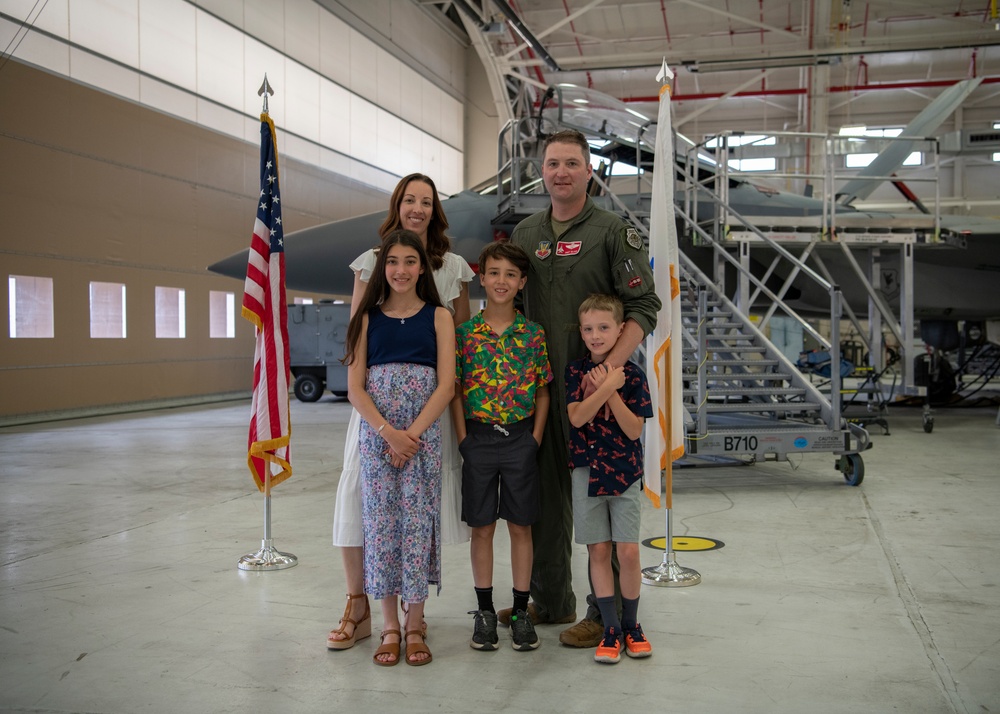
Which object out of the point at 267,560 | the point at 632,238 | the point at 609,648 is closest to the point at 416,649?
the point at 609,648

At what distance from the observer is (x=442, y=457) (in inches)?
129

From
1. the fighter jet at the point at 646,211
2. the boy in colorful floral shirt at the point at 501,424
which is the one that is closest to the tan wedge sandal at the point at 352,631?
the boy in colorful floral shirt at the point at 501,424

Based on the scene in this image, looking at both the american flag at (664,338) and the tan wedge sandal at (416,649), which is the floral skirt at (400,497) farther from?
the american flag at (664,338)

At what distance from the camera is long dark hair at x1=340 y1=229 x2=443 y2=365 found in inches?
125

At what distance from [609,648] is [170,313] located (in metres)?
13.2

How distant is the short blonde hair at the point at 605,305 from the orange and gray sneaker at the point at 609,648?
1.17 metres

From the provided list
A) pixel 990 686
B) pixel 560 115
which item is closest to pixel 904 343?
pixel 560 115

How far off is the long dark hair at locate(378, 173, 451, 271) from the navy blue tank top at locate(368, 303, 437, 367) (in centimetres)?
31

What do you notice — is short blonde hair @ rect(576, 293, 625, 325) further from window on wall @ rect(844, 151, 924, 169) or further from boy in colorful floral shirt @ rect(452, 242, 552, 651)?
window on wall @ rect(844, 151, 924, 169)

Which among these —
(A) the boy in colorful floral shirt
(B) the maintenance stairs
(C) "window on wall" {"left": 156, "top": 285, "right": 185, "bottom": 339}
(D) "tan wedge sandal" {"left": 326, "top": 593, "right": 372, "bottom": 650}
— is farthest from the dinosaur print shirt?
(C) "window on wall" {"left": 156, "top": 285, "right": 185, "bottom": 339}

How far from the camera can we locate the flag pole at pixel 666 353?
411 centimetres

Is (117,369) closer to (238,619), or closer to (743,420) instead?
(743,420)

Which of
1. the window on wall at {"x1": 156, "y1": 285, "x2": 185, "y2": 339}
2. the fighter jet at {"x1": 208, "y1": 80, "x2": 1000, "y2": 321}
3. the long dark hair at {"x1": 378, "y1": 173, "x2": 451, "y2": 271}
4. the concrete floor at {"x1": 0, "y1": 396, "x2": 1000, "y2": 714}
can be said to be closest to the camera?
the concrete floor at {"x1": 0, "y1": 396, "x2": 1000, "y2": 714}

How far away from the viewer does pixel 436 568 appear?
319 centimetres
